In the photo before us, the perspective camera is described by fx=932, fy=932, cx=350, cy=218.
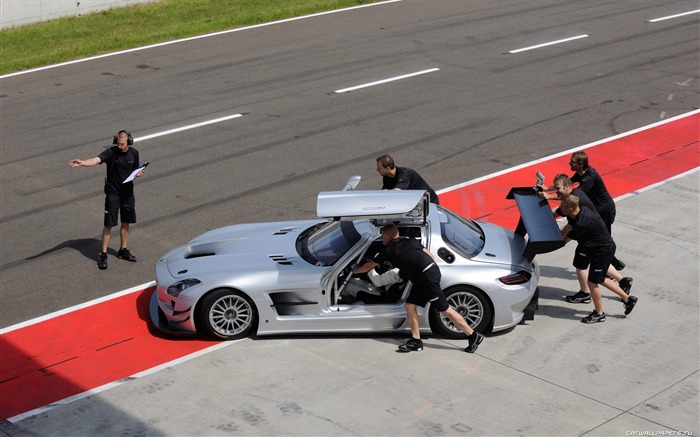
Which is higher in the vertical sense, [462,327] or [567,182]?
[567,182]

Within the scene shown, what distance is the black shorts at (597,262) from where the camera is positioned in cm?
1000

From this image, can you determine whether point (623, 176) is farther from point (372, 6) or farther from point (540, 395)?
point (372, 6)

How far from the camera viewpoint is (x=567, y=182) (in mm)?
10000

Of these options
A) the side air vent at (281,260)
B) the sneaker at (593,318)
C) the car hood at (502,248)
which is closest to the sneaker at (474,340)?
the car hood at (502,248)

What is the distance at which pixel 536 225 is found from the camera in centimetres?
1020

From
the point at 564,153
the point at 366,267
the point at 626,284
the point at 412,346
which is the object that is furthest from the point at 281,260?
the point at 564,153

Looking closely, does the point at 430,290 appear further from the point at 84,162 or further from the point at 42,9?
the point at 42,9

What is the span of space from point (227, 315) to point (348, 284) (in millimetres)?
1321

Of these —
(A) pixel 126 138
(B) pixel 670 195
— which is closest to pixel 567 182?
(B) pixel 670 195

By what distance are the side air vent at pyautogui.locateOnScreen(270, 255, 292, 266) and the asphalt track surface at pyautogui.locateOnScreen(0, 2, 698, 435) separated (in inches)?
83.2

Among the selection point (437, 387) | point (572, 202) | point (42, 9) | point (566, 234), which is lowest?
point (437, 387)

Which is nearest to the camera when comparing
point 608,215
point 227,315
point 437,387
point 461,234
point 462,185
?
point 437,387

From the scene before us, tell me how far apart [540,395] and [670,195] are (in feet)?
20.8

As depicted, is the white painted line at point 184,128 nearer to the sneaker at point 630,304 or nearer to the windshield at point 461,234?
the windshield at point 461,234
